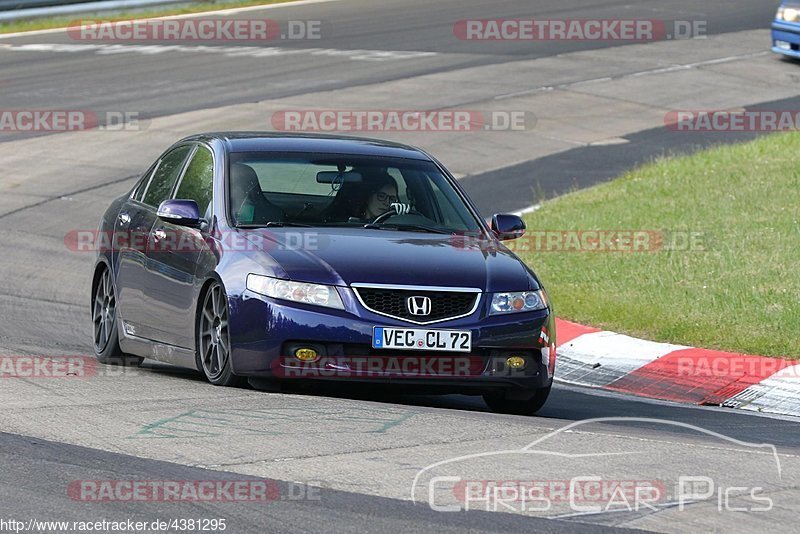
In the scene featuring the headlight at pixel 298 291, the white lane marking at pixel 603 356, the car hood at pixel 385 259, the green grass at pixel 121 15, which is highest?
the green grass at pixel 121 15

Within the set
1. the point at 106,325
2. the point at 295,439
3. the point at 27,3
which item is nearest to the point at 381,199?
the point at 106,325

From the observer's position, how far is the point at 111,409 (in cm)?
775

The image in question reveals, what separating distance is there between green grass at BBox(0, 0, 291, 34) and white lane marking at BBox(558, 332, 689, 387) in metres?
22.2

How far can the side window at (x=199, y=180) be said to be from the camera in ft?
31.3

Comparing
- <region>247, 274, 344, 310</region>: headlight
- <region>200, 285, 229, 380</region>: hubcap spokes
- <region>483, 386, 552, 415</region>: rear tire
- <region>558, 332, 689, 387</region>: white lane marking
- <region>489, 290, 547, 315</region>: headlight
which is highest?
<region>247, 274, 344, 310</region>: headlight

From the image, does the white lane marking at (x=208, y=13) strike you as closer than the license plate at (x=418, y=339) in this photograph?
No

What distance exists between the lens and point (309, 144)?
31.8 feet

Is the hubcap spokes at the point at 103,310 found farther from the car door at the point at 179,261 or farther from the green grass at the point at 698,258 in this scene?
the green grass at the point at 698,258

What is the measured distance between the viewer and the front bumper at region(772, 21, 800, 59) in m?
26.2

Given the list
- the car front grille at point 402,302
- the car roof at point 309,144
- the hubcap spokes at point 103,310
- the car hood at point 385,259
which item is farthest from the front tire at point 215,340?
the hubcap spokes at point 103,310

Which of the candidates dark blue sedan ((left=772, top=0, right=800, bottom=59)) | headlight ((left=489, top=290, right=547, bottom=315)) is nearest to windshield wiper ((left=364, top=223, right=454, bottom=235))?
headlight ((left=489, top=290, right=547, bottom=315))

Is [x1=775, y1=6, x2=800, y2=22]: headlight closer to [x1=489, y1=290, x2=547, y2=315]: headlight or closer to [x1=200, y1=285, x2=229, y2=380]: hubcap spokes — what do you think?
[x1=489, y1=290, x2=547, y2=315]: headlight

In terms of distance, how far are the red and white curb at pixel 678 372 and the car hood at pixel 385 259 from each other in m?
1.63

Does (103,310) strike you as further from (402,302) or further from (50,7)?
(50,7)
